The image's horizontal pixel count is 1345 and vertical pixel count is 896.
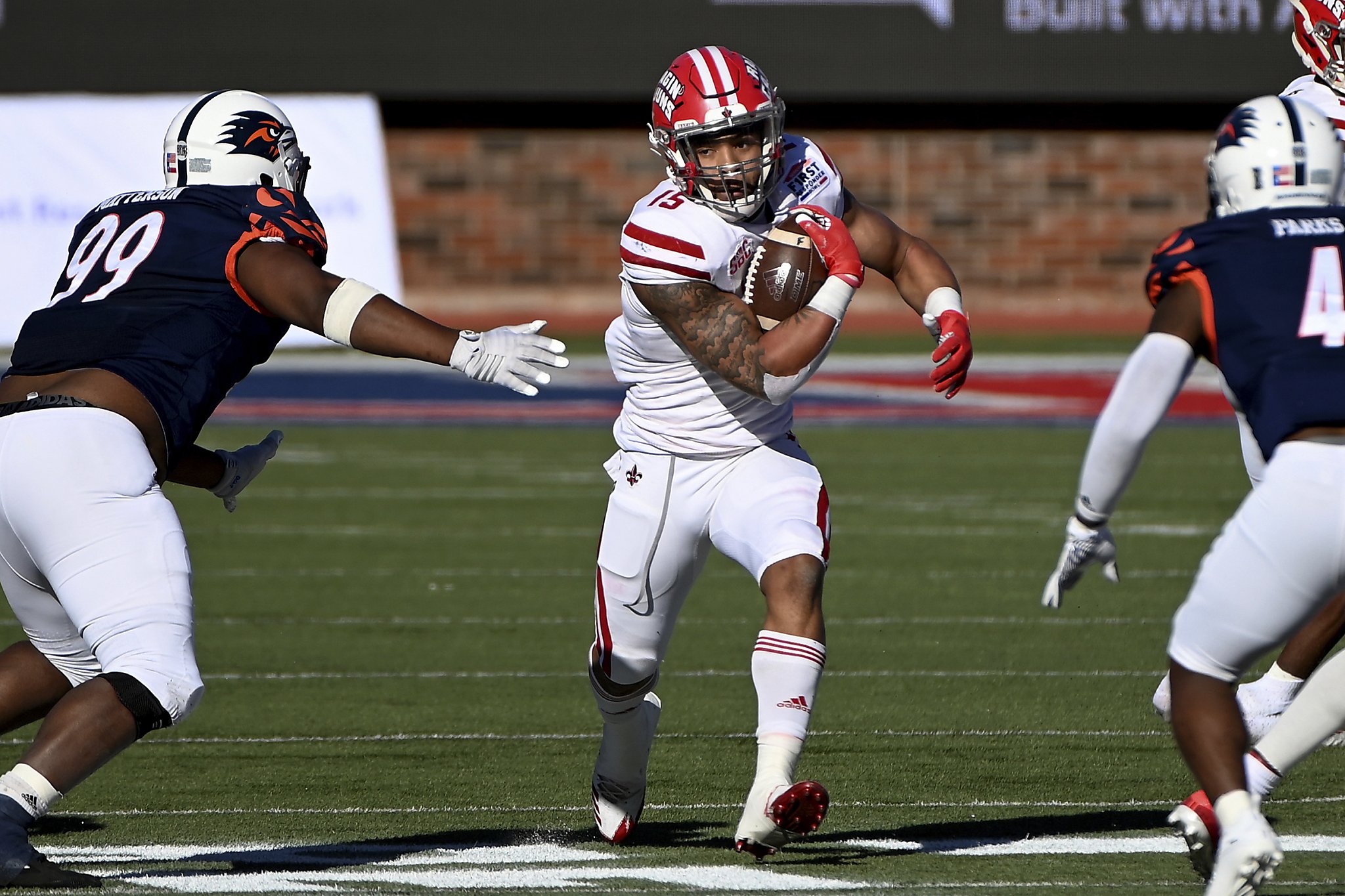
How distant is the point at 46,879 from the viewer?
13.7ft

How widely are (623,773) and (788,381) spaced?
3.43ft

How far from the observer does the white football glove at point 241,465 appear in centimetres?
491

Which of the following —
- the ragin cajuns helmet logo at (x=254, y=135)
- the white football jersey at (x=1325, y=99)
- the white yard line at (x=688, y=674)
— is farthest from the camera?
Answer: the white yard line at (x=688, y=674)

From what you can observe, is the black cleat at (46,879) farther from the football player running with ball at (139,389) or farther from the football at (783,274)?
the football at (783,274)

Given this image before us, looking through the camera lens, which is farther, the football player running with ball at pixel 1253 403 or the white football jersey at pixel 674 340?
the white football jersey at pixel 674 340

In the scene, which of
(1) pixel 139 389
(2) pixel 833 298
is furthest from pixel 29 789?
(2) pixel 833 298

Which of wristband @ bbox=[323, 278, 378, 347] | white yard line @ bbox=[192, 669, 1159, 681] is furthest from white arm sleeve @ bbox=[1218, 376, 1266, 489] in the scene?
white yard line @ bbox=[192, 669, 1159, 681]

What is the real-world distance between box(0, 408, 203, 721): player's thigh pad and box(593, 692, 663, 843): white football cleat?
1129 mm

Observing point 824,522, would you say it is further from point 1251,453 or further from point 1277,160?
point 1277,160

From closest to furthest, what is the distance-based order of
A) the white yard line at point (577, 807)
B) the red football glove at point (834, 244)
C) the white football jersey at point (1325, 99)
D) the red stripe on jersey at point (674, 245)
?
the red football glove at point (834, 244)
the red stripe on jersey at point (674, 245)
the white yard line at point (577, 807)
the white football jersey at point (1325, 99)

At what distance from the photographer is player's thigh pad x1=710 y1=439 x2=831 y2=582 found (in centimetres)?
469

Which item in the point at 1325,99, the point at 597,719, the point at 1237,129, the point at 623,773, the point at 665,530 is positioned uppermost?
the point at 1237,129

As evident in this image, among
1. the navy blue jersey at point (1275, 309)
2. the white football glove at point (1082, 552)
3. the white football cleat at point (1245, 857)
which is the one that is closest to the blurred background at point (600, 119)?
the white football glove at point (1082, 552)

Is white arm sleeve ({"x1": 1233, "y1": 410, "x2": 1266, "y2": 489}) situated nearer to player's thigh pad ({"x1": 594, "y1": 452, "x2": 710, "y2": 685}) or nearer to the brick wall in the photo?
player's thigh pad ({"x1": 594, "y1": 452, "x2": 710, "y2": 685})
